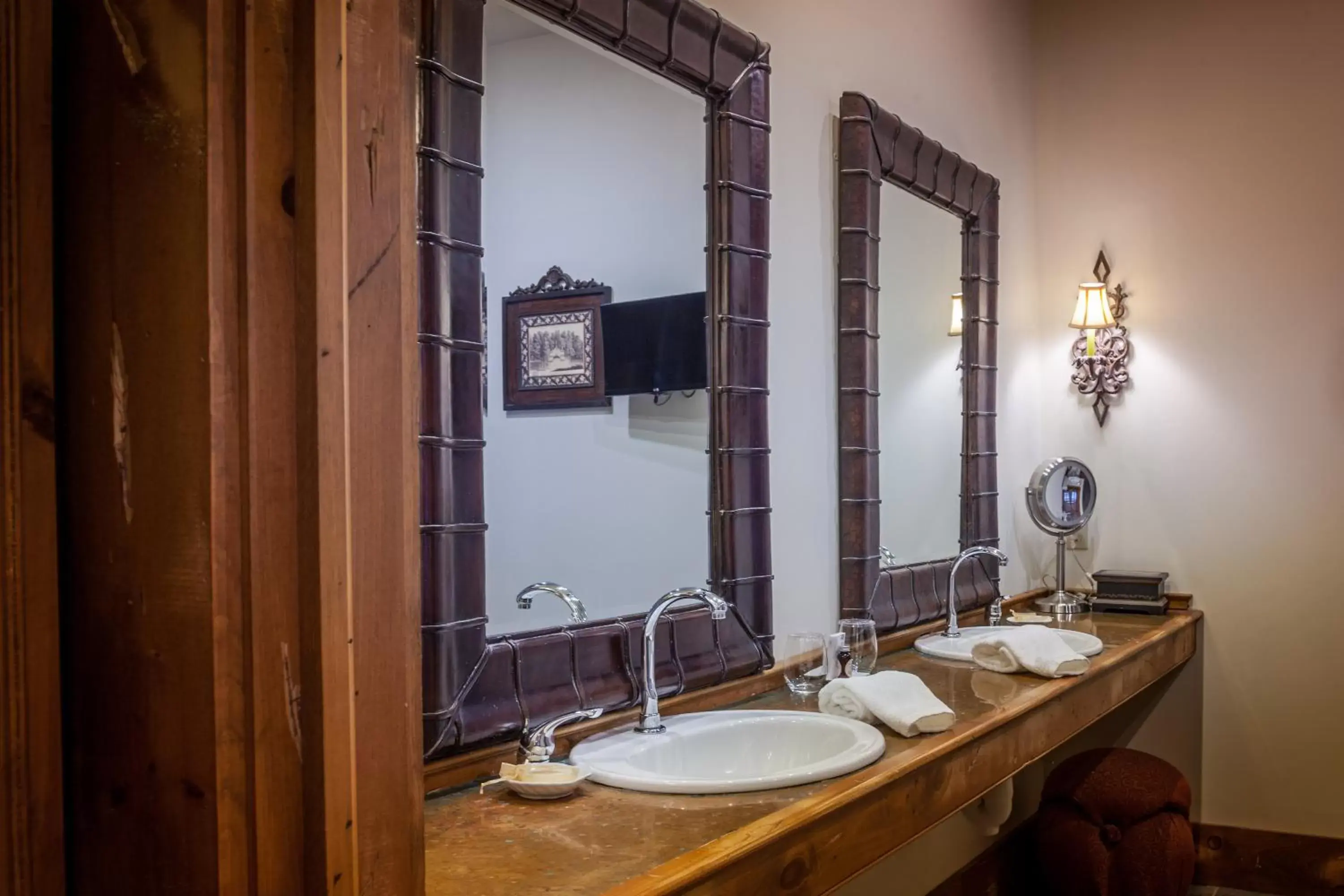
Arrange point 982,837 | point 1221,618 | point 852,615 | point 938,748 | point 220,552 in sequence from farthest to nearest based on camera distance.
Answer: point 1221,618
point 982,837
point 852,615
point 938,748
point 220,552

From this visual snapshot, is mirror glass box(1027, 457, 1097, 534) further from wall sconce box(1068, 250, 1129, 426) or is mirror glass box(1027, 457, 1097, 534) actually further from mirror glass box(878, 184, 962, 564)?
mirror glass box(878, 184, 962, 564)

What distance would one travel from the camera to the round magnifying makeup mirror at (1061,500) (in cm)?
333

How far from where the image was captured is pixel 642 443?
1828mm

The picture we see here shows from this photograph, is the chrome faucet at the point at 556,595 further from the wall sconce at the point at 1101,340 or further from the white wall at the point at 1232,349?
the wall sconce at the point at 1101,340

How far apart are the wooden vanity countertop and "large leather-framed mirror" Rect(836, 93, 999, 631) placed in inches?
23.7

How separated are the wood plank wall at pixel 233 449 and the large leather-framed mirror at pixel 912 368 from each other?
5.58ft

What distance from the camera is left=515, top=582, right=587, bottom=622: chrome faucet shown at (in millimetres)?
1566

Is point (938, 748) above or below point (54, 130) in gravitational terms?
below

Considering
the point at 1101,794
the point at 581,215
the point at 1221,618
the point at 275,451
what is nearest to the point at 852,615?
the point at 1101,794

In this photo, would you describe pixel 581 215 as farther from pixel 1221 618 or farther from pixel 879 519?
pixel 1221 618

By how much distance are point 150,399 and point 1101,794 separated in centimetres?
269

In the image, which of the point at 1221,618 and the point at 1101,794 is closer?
the point at 1101,794

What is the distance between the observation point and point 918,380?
2793 mm

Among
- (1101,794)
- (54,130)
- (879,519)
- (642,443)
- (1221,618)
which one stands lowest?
(1101,794)
